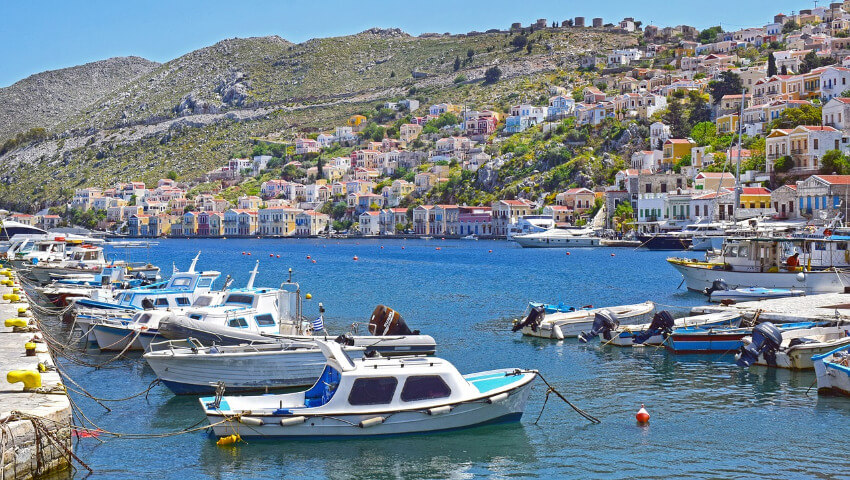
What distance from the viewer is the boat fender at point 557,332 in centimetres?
3097

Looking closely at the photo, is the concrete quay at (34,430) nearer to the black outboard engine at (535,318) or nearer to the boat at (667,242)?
the black outboard engine at (535,318)

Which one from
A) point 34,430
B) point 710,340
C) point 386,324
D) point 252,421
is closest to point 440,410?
point 252,421

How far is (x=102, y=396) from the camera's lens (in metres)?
22.0

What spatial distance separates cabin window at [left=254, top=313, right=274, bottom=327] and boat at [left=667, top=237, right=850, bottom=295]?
26.6 meters

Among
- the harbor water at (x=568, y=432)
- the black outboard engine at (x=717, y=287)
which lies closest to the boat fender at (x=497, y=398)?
the harbor water at (x=568, y=432)

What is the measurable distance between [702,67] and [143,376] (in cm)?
16394

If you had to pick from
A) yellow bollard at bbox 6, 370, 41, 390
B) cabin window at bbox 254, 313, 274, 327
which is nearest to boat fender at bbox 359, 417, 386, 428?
yellow bollard at bbox 6, 370, 41, 390

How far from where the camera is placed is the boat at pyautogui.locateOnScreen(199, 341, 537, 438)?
17016 mm

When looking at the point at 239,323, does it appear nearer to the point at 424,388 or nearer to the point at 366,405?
the point at 366,405

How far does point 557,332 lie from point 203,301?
39.1ft

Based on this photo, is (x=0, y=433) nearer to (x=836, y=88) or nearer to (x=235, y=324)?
(x=235, y=324)

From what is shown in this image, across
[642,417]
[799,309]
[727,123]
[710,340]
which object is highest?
[727,123]

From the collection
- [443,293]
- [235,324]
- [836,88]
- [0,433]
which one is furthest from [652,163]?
[0,433]

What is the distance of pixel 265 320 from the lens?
2489cm
